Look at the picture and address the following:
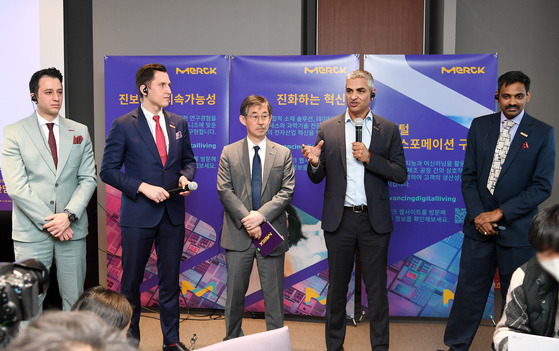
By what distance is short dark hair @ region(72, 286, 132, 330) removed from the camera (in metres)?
2.34

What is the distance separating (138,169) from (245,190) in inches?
27.3

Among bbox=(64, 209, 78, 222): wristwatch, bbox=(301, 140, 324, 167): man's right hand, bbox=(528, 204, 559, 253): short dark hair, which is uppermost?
Result: bbox=(301, 140, 324, 167): man's right hand

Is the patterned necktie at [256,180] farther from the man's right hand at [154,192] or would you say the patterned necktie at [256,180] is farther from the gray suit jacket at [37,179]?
the gray suit jacket at [37,179]

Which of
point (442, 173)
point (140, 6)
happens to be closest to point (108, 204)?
point (140, 6)

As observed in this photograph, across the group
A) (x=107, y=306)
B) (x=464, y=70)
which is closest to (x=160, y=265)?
(x=107, y=306)

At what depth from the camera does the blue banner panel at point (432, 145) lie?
4.30m

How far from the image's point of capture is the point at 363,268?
→ 139 inches

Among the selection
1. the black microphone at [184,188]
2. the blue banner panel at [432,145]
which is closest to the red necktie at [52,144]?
the black microphone at [184,188]

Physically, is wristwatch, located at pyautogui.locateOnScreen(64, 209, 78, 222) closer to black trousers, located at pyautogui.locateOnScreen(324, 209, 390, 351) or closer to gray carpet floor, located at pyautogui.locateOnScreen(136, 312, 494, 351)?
gray carpet floor, located at pyautogui.locateOnScreen(136, 312, 494, 351)

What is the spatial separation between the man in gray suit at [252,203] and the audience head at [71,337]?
9.15 ft

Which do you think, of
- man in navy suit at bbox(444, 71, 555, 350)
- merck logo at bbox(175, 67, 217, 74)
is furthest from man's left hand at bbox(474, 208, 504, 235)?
merck logo at bbox(175, 67, 217, 74)

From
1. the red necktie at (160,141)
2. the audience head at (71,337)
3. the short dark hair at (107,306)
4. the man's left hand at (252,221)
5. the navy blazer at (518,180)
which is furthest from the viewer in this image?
the red necktie at (160,141)

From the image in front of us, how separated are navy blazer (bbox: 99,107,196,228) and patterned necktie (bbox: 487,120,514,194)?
1.97 meters

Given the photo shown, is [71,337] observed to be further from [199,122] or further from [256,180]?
[199,122]
